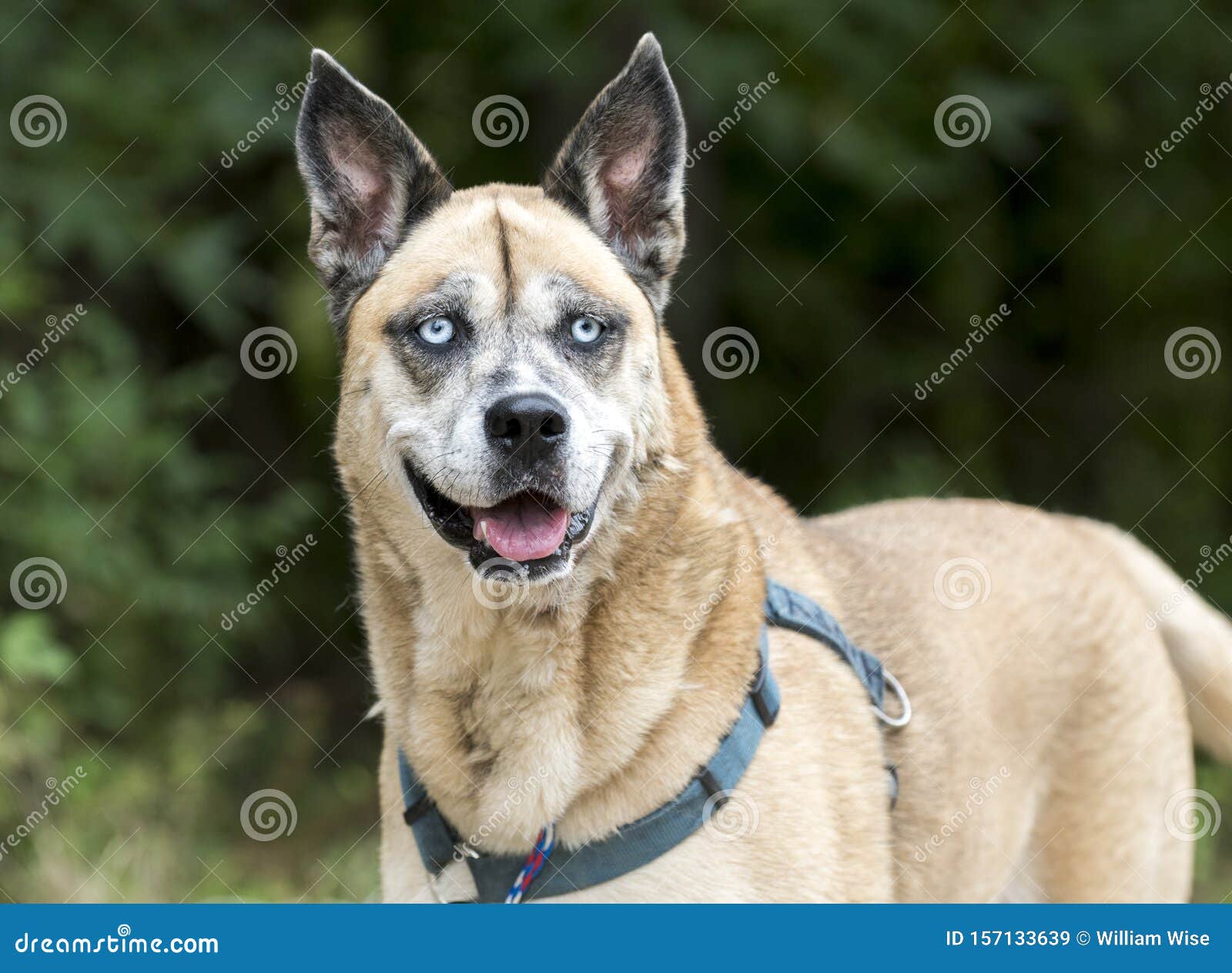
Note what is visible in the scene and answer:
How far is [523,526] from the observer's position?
2828 millimetres

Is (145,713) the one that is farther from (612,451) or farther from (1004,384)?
(1004,384)

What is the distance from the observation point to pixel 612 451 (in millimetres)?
2875

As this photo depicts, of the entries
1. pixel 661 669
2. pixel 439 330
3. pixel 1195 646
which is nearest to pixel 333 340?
pixel 439 330

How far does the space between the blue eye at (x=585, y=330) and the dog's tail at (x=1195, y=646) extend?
208cm

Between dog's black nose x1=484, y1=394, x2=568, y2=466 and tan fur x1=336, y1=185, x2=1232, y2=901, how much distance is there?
0.21 m

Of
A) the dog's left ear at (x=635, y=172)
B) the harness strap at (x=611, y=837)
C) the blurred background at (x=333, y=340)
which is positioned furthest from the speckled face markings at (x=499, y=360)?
the blurred background at (x=333, y=340)

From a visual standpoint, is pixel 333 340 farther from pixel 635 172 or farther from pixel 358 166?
pixel 635 172

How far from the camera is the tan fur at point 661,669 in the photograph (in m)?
2.81

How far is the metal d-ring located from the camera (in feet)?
10.6

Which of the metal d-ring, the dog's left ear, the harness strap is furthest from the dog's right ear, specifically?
the metal d-ring

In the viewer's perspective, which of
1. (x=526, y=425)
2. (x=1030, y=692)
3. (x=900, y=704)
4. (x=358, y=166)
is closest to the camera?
(x=526, y=425)

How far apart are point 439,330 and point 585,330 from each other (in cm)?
32

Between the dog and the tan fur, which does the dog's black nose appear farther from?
the tan fur

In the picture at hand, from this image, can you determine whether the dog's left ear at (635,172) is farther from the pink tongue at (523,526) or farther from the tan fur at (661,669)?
the pink tongue at (523,526)
